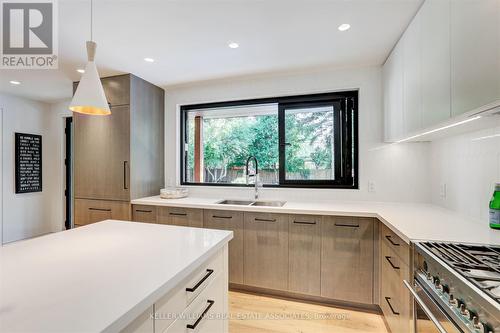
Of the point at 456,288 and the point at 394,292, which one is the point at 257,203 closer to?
the point at 394,292

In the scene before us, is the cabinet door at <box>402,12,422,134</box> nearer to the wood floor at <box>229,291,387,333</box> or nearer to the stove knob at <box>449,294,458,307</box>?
the stove knob at <box>449,294,458,307</box>

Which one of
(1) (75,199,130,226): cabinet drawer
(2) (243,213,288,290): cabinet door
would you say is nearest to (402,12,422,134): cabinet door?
(2) (243,213,288,290): cabinet door

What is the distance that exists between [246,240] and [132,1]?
222 cm

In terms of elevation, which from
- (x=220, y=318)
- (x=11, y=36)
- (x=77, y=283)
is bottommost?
(x=220, y=318)

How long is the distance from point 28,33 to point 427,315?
3335 millimetres

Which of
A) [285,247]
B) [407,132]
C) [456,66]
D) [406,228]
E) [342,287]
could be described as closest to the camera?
[456,66]

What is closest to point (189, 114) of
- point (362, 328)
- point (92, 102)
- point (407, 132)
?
point (92, 102)

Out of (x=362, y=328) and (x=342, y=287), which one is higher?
(x=342, y=287)

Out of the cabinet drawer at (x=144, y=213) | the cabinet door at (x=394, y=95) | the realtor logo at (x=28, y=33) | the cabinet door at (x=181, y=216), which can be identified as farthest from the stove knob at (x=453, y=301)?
the realtor logo at (x=28, y=33)

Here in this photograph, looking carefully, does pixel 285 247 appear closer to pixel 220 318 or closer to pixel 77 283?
pixel 220 318

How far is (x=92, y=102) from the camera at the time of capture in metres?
1.29

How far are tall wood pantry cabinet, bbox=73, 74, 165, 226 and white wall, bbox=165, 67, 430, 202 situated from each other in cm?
101

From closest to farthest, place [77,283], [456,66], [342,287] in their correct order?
[77,283], [456,66], [342,287]

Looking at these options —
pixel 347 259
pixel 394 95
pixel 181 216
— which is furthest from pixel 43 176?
pixel 394 95
